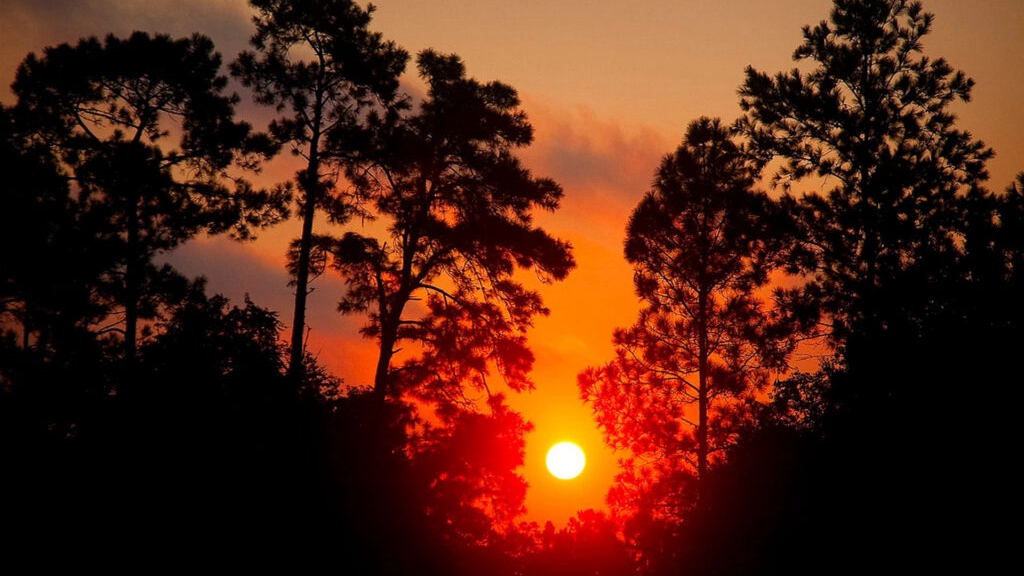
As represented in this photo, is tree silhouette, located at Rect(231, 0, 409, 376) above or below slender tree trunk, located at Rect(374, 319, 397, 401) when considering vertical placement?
above

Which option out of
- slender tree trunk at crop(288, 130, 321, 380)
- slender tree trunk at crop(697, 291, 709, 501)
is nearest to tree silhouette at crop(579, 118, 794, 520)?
slender tree trunk at crop(697, 291, 709, 501)

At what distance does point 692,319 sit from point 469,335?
6614mm

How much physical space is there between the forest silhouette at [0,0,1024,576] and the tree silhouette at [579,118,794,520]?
88 millimetres

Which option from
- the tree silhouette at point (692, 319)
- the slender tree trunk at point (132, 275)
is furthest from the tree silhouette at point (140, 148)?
the tree silhouette at point (692, 319)

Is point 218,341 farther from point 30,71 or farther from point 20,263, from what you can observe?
point 30,71

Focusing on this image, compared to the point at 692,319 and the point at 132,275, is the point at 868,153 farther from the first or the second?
the point at 132,275

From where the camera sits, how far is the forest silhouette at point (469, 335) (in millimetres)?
19234

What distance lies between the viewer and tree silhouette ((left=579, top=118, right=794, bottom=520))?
2720 centimetres

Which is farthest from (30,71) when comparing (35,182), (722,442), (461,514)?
(722,442)

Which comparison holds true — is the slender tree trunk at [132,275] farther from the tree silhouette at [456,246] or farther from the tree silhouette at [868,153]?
the tree silhouette at [868,153]

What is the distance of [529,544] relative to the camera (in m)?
26.6

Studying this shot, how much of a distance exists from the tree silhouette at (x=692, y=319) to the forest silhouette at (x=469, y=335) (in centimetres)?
9

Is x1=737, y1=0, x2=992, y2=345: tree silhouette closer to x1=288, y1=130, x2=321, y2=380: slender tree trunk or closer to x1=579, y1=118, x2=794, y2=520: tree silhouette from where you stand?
x1=579, y1=118, x2=794, y2=520: tree silhouette

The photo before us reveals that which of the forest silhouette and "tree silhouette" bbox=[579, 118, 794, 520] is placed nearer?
the forest silhouette
